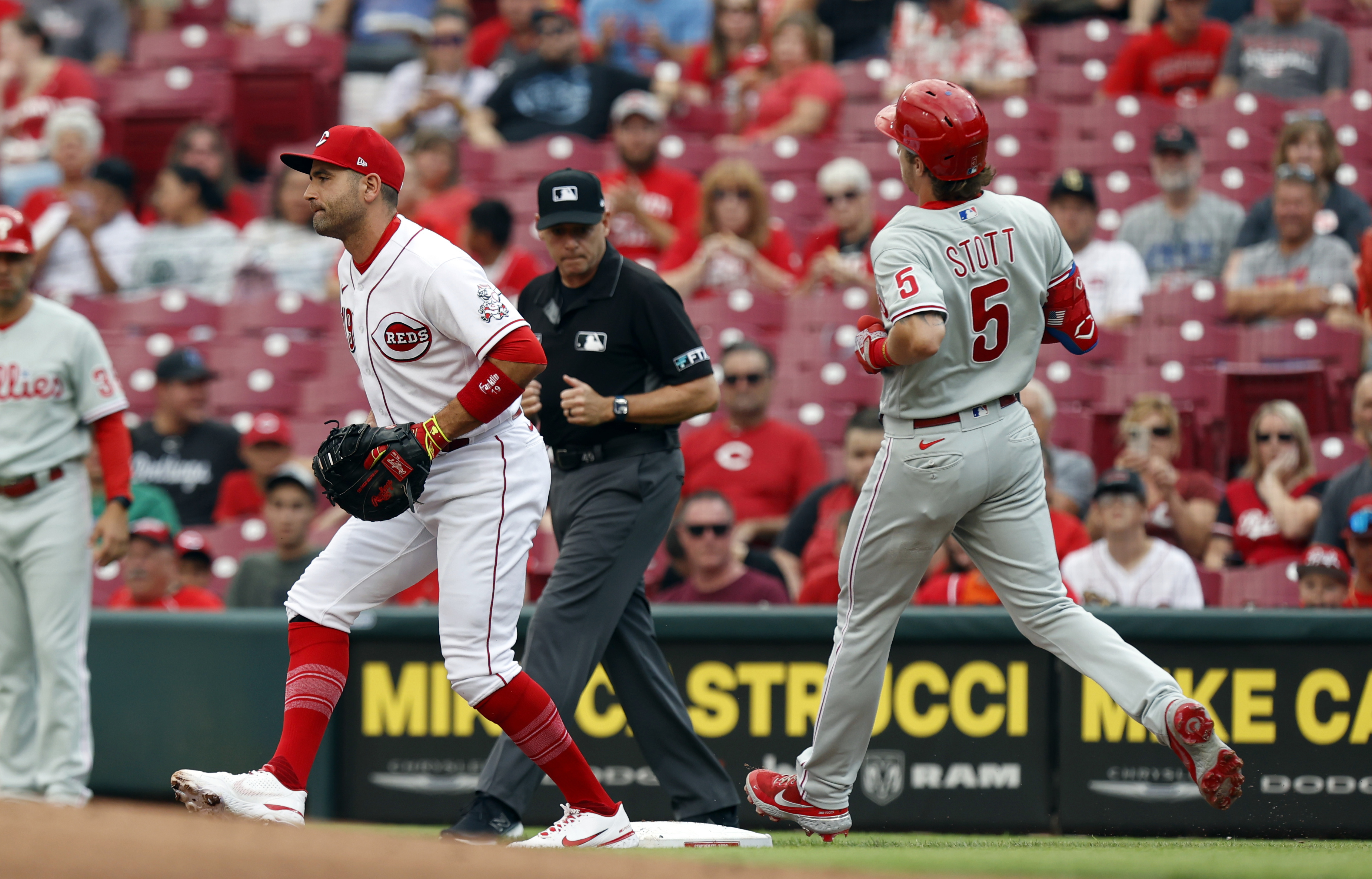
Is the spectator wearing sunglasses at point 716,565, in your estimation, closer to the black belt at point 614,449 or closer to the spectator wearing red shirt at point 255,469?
the black belt at point 614,449

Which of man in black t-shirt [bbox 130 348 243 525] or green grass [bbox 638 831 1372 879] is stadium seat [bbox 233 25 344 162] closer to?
man in black t-shirt [bbox 130 348 243 525]

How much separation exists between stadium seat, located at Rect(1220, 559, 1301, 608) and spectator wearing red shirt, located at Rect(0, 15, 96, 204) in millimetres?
8520

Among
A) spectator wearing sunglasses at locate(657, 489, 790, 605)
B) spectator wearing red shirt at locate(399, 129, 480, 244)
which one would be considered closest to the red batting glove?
spectator wearing sunglasses at locate(657, 489, 790, 605)

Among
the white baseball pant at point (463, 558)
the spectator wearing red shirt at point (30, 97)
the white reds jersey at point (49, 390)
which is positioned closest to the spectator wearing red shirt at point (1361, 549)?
the white baseball pant at point (463, 558)

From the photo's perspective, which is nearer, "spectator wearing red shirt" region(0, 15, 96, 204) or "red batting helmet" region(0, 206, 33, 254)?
"red batting helmet" region(0, 206, 33, 254)

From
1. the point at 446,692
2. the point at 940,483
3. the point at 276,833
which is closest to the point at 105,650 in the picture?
the point at 446,692

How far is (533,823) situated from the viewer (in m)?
6.01

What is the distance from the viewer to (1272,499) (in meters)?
6.66

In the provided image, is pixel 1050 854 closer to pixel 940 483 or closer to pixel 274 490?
pixel 940 483

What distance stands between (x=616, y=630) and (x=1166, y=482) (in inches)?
120

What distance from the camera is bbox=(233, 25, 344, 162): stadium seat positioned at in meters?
11.6

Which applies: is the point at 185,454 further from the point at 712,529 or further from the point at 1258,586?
the point at 1258,586

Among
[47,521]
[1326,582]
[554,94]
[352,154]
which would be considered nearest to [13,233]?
[47,521]

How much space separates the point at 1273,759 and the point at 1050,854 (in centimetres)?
190
